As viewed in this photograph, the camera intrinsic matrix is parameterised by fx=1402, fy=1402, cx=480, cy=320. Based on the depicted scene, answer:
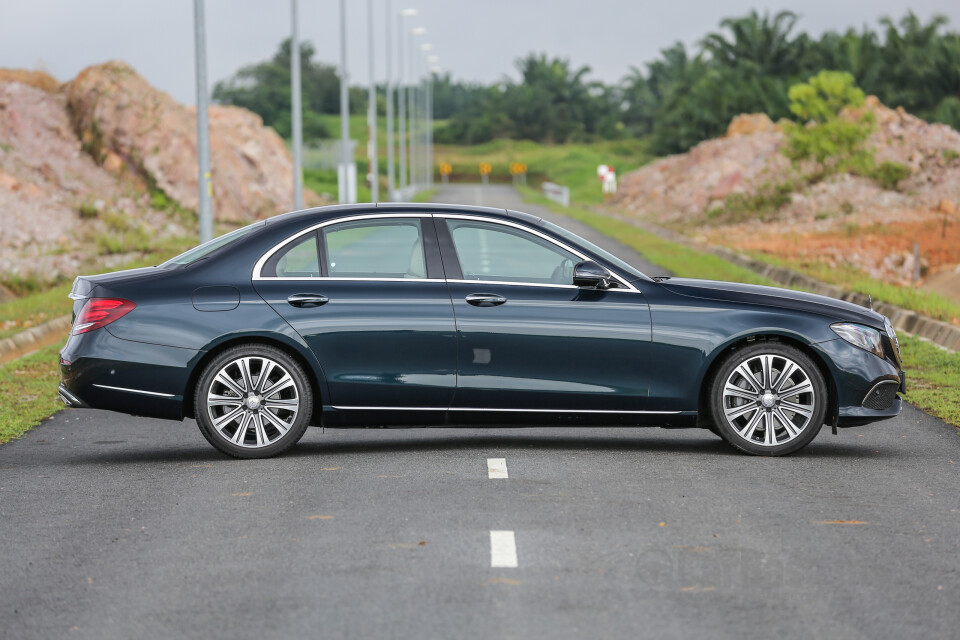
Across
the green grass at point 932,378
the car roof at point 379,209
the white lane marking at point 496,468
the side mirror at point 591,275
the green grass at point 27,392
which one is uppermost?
the car roof at point 379,209

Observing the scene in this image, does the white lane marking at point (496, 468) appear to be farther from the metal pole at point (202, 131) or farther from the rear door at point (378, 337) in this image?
the metal pole at point (202, 131)

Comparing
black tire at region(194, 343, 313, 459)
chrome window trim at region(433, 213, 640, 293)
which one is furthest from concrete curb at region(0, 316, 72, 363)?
chrome window trim at region(433, 213, 640, 293)

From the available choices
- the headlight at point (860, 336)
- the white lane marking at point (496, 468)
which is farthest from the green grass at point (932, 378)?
the white lane marking at point (496, 468)

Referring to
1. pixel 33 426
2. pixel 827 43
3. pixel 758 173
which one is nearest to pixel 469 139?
pixel 827 43

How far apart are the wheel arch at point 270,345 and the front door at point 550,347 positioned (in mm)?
875

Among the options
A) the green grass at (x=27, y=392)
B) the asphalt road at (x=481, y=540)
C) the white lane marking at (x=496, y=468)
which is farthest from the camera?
the green grass at (x=27, y=392)

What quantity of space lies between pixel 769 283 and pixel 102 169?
24.0 meters

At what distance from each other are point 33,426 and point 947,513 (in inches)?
261

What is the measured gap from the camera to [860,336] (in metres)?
8.95

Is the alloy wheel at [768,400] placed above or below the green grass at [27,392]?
above

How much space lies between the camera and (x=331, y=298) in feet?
28.8

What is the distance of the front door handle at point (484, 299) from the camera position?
873 cm

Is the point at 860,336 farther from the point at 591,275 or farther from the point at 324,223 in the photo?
the point at 324,223

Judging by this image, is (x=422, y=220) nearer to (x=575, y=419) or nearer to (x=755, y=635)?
(x=575, y=419)
